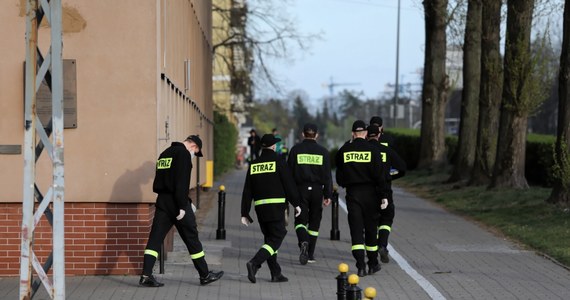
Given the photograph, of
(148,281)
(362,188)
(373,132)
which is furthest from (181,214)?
(373,132)

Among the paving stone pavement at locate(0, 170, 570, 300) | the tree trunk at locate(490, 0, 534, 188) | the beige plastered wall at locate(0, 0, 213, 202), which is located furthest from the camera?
the tree trunk at locate(490, 0, 534, 188)

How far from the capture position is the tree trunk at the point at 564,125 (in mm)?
18506

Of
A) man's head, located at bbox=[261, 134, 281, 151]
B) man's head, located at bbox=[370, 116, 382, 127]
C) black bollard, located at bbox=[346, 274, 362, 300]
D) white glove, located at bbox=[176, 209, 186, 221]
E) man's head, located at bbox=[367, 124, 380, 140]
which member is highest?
man's head, located at bbox=[370, 116, 382, 127]

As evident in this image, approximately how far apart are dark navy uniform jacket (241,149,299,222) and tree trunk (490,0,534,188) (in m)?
11.9

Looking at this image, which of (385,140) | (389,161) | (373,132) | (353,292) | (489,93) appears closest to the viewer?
(353,292)

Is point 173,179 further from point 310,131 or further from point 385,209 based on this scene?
point 385,209

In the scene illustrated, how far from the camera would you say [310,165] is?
13203mm

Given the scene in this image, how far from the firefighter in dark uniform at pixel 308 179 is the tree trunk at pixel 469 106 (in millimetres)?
16455

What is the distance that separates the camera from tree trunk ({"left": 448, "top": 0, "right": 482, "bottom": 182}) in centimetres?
2930

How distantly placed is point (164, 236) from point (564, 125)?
33.7ft

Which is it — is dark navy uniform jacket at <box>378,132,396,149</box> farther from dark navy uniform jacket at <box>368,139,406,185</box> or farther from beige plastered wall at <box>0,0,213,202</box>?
beige plastered wall at <box>0,0,213,202</box>

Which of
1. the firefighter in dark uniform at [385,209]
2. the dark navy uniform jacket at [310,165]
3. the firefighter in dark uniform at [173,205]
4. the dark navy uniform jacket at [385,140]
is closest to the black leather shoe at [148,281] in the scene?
the firefighter in dark uniform at [173,205]

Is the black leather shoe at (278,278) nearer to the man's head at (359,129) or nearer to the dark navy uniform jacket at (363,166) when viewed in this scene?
the dark navy uniform jacket at (363,166)

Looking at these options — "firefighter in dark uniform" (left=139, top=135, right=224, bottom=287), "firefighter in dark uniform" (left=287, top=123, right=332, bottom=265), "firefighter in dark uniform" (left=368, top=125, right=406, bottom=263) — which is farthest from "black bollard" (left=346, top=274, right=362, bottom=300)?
"firefighter in dark uniform" (left=287, top=123, right=332, bottom=265)
